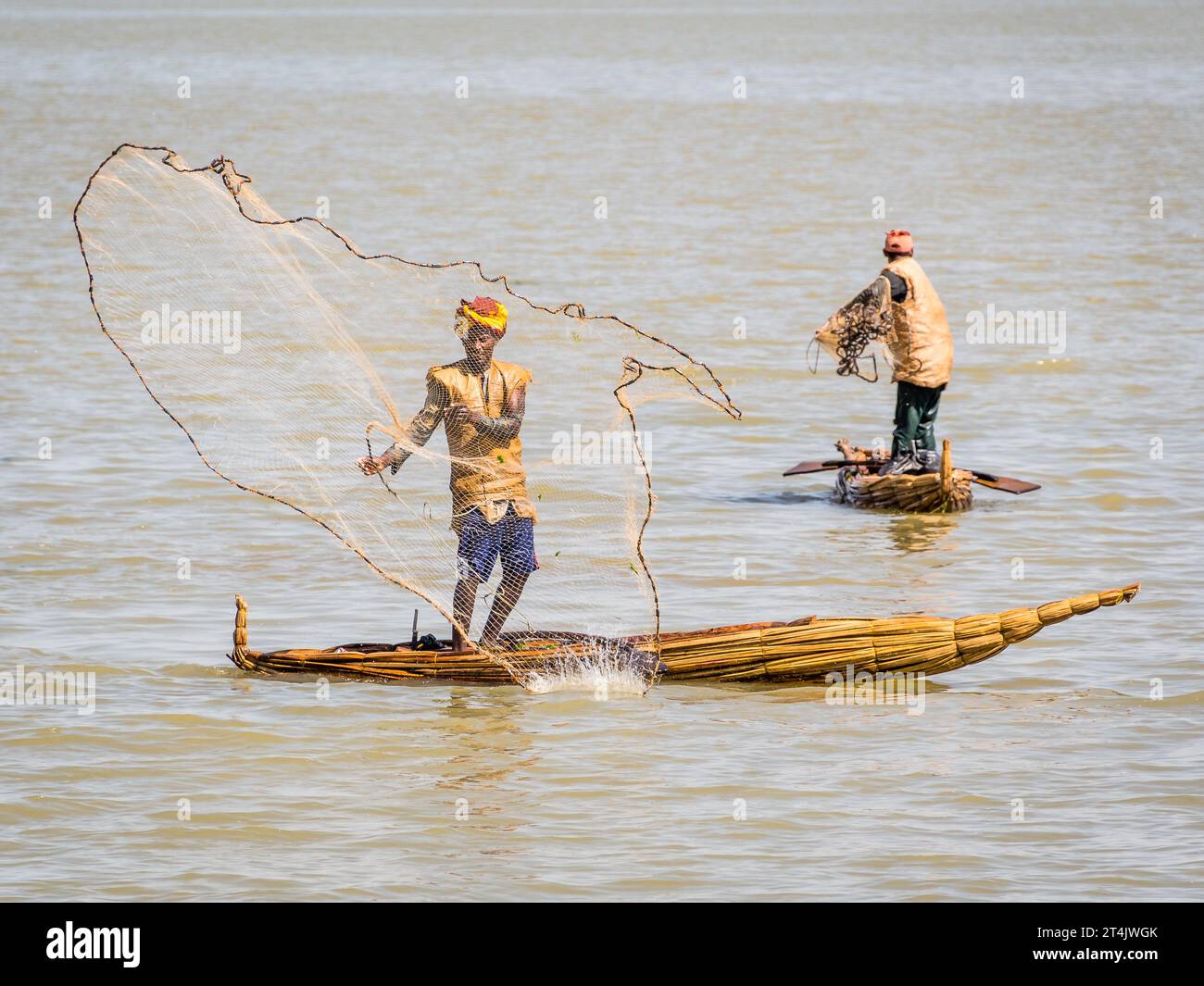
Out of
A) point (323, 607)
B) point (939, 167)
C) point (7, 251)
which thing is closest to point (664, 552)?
point (323, 607)

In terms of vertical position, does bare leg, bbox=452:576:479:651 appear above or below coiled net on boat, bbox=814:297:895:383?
below

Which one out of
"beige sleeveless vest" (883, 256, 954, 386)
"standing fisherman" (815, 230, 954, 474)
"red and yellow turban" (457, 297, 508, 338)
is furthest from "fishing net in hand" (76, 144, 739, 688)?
"beige sleeveless vest" (883, 256, 954, 386)

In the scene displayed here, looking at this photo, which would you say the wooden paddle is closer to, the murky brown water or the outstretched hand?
the murky brown water

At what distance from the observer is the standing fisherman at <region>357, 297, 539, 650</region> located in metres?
9.95

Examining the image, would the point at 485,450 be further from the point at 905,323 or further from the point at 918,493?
the point at 918,493

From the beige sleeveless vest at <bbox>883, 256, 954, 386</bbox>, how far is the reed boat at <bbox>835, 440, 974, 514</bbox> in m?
0.51

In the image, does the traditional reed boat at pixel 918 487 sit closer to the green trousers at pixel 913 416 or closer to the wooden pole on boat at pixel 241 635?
the green trousers at pixel 913 416

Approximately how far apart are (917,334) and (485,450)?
17.6 ft

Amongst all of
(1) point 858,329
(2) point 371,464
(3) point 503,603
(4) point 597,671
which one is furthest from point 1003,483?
(2) point 371,464

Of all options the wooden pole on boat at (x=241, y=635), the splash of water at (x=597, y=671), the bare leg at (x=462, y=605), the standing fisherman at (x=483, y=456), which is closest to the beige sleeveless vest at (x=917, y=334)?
the splash of water at (x=597, y=671)

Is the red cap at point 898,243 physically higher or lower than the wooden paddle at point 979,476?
higher

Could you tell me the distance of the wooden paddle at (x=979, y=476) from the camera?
15.0 metres

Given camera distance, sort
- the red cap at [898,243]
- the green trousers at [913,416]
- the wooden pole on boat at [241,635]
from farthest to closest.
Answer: the green trousers at [913,416]
the red cap at [898,243]
the wooden pole on boat at [241,635]

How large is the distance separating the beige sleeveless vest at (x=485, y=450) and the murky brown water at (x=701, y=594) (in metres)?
1.00
